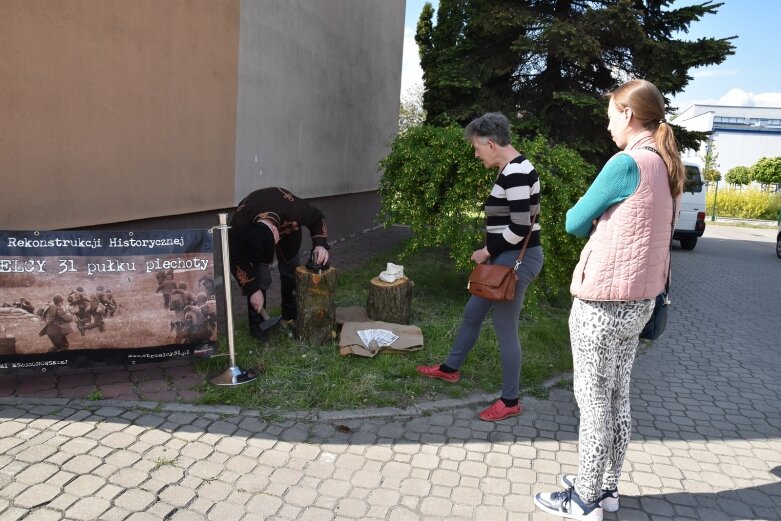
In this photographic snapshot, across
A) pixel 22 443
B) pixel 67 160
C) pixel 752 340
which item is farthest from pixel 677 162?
pixel 752 340

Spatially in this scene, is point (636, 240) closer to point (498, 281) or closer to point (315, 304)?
point (498, 281)

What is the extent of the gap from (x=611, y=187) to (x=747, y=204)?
30.5 meters

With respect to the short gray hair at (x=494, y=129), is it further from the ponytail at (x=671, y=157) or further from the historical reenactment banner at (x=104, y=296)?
the historical reenactment banner at (x=104, y=296)

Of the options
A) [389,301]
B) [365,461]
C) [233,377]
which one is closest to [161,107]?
[389,301]

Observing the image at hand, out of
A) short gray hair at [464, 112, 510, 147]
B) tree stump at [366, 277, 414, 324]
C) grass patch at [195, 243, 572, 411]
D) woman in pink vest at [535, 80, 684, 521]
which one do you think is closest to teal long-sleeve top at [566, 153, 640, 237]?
woman in pink vest at [535, 80, 684, 521]

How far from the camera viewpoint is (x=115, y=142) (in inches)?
205

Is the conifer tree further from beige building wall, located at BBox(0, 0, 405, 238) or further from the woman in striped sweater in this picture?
the woman in striped sweater

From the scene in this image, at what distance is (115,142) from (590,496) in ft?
15.9

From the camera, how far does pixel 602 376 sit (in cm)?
261

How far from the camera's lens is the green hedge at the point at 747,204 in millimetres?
27406

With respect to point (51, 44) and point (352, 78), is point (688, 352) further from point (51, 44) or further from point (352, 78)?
point (352, 78)

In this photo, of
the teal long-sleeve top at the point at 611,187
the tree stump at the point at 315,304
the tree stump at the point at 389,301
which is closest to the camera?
the teal long-sleeve top at the point at 611,187

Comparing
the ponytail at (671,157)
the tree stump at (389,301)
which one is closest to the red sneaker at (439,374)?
the tree stump at (389,301)

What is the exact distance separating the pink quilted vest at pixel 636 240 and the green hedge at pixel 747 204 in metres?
28.4
